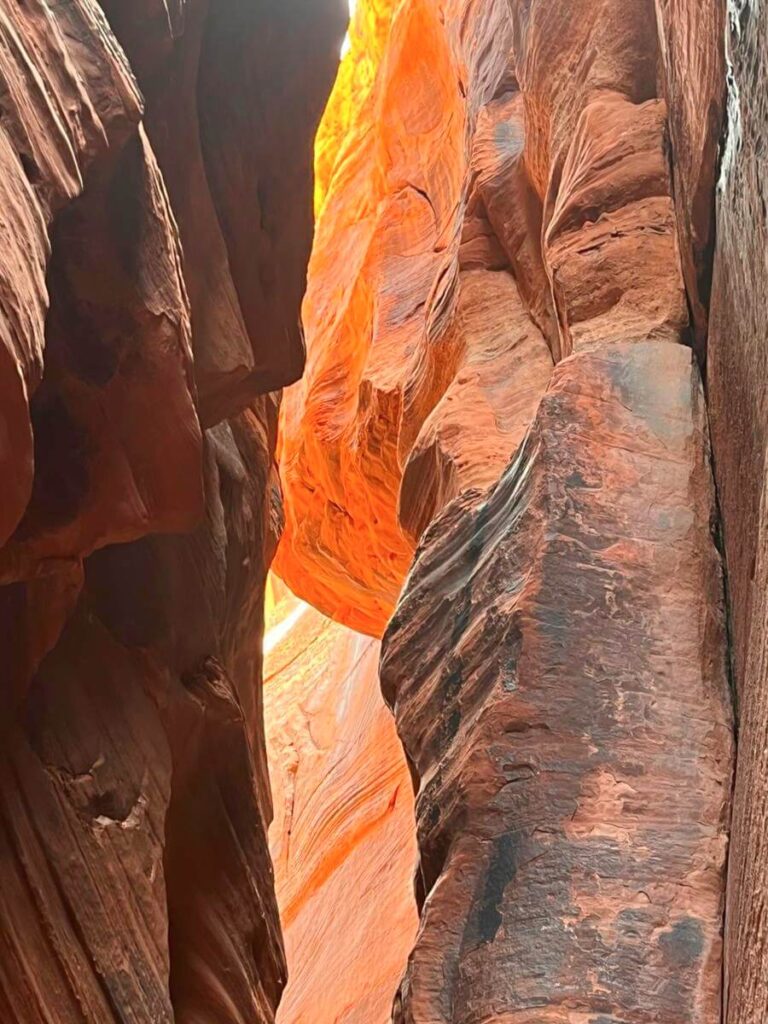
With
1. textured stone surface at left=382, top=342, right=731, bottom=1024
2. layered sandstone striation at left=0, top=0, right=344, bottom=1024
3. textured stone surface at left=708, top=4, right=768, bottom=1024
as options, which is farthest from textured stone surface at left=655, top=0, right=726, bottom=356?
layered sandstone striation at left=0, top=0, right=344, bottom=1024

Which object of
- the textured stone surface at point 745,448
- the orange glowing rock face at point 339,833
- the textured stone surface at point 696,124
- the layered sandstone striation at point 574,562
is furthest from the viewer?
the orange glowing rock face at point 339,833

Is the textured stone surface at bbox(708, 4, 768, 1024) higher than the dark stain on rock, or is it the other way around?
the textured stone surface at bbox(708, 4, 768, 1024)

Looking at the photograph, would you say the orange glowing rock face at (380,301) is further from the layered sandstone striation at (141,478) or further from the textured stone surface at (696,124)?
the textured stone surface at (696,124)

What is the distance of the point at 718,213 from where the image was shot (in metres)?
3.79

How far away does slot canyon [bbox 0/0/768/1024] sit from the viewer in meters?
2.96

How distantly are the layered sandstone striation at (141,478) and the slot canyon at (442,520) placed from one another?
12mm

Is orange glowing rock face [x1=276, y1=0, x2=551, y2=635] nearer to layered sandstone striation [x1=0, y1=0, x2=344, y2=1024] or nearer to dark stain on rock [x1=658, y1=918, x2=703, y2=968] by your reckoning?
layered sandstone striation [x1=0, y1=0, x2=344, y2=1024]

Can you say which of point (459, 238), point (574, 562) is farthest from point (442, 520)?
point (459, 238)

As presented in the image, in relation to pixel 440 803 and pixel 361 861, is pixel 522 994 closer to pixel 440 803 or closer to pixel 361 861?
pixel 440 803

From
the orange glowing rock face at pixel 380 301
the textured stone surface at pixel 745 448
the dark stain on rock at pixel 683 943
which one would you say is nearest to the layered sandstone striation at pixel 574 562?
the dark stain on rock at pixel 683 943

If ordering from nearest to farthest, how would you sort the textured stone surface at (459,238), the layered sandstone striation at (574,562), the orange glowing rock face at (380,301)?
the layered sandstone striation at (574,562) → the textured stone surface at (459,238) → the orange glowing rock face at (380,301)

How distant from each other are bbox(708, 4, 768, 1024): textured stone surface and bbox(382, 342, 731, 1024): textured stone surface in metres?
0.13

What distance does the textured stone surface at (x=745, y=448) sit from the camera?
8.20 feet

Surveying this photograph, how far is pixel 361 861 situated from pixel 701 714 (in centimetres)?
A: 752
